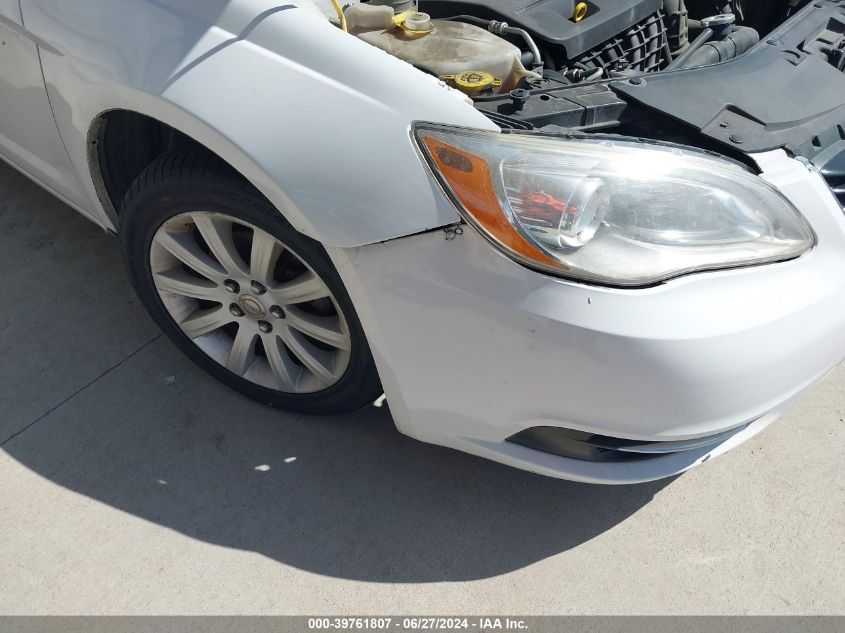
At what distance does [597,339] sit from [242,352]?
1100mm

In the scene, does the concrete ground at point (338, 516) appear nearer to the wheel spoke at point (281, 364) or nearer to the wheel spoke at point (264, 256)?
the wheel spoke at point (281, 364)

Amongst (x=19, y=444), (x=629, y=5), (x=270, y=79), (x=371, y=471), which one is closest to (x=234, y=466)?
(x=371, y=471)

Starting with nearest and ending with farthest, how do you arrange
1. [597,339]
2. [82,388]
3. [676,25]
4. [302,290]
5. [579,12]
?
[597,339]
[302,290]
[82,388]
[579,12]
[676,25]

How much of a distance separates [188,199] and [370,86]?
0.60m

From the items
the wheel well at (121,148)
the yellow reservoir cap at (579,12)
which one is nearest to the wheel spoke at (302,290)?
the wheel well at (121,148)

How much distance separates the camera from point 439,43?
218 centimetres

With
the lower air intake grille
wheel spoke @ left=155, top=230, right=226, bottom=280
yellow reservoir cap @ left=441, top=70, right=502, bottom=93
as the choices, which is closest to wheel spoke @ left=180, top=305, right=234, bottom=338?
wheel spoke @ left=155, top=230, right=226, bottom=280

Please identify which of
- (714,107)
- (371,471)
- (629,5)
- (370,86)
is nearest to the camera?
(370,86)

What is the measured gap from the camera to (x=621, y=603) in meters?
1.89

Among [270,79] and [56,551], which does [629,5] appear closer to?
[270,79]

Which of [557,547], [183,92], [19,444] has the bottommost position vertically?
[19,444]

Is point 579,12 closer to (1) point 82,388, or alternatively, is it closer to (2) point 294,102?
(2) point 294,102

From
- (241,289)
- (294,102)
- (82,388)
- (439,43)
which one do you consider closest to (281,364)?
(241,289)

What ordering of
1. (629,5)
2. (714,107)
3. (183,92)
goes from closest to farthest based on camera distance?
(183,92)
(714,107)
(629,5)
